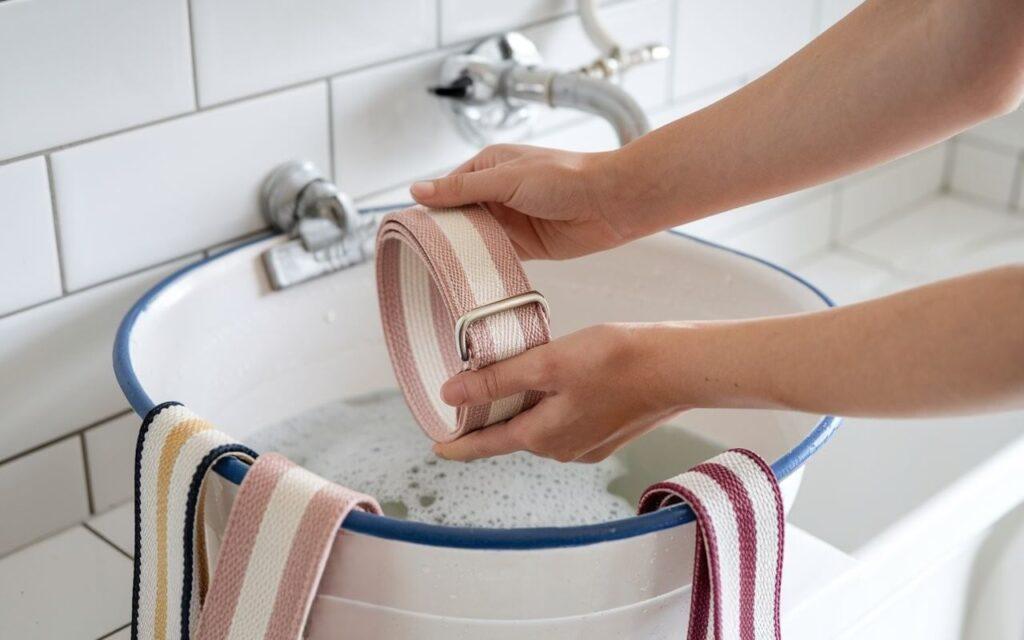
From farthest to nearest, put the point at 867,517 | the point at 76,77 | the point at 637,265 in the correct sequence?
the point at 867,517, the point at 637,265, the point at 76,77

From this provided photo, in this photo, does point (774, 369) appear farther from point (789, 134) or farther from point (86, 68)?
point (86, 68)

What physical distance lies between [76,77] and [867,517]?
2.07ft

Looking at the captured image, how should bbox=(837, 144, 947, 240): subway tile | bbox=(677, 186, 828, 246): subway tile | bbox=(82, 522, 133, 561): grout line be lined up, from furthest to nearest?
bbox=(837, 144, 947, 240): subway tile → bbox=(677, 186, 828, 246): subway tile → bbox=(82, 522, 133, 561): grout line

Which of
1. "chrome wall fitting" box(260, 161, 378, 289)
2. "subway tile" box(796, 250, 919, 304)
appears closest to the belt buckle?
"chrome wall fitting" box(260, 161, 378, 289)

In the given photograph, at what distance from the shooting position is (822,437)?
1.83 ft

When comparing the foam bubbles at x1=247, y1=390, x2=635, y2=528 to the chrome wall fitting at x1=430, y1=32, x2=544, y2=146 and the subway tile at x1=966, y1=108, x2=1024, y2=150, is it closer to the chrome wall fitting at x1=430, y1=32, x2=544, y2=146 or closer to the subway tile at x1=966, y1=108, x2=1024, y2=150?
the chrome wall fitting at x1=430, y1=32, x2=544, y2=146

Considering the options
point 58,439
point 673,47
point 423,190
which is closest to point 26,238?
point 58,439

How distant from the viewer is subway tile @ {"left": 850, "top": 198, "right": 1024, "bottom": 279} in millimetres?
1225

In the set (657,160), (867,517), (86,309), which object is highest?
(657,160)

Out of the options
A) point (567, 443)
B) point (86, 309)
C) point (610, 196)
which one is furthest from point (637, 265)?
point (86, 309)

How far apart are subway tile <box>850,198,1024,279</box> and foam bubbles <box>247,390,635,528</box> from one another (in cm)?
59

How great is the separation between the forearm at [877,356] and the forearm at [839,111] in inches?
5.2

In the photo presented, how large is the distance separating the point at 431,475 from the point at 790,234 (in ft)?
2.07

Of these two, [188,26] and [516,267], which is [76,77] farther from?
[516,267]
